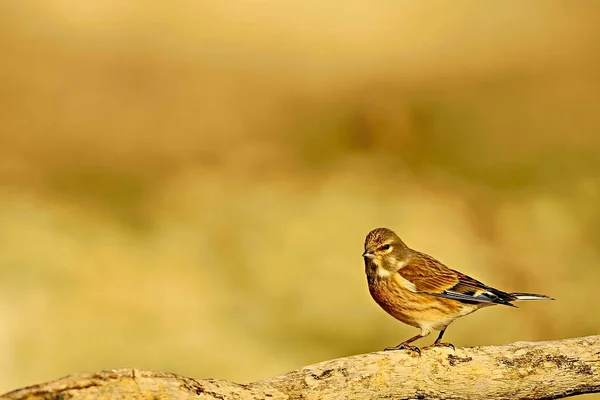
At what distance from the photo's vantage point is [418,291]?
487cm

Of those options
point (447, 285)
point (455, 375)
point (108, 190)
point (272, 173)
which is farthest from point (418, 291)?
point (108, 190)

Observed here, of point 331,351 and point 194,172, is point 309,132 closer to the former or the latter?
point 194,172

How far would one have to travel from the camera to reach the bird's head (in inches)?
195

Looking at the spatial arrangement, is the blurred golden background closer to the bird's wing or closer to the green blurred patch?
the green blurred patch

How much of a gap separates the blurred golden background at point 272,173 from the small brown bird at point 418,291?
3164 mm

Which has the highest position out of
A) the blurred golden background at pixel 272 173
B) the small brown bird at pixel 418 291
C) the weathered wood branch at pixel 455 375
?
the blurred golden background at pixel 272 173

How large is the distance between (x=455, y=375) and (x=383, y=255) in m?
1.02

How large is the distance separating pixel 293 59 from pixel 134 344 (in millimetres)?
3299

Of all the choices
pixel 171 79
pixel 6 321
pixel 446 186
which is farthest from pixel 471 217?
pixel 6 321

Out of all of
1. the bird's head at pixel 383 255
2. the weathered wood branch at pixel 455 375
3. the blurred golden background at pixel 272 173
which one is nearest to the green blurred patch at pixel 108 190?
the blurred golden background at pixel 272 173

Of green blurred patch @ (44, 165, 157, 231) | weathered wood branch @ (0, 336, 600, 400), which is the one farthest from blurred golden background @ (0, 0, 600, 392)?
weathered wood branch @ (0, 336, 600, 400)

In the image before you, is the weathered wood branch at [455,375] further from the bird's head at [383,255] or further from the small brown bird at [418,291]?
the bird's head at [383,255]

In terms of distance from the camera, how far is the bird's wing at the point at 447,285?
4.82m

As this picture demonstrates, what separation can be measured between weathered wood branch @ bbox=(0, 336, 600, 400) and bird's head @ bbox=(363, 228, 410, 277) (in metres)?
0.88
